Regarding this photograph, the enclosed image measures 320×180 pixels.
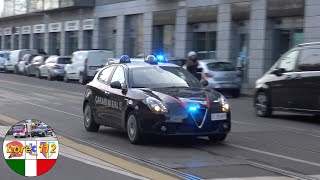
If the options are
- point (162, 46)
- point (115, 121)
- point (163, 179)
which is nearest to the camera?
point (163, 179)

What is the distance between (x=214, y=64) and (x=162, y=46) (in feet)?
46.9

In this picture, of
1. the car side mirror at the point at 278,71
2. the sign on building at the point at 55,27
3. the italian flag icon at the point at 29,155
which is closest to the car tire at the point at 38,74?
the sign on building at the point at 55,27

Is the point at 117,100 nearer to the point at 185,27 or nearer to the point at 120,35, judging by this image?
the point at 185,27

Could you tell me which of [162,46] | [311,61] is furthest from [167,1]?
[311,61]

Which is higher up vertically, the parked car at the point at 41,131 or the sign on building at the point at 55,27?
the sign on building at the point at 55,27

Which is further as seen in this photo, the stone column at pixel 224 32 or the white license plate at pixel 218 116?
the stone column at pixel 224 32

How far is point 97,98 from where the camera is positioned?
449 inches

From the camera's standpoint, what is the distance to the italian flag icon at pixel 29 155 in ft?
11.5

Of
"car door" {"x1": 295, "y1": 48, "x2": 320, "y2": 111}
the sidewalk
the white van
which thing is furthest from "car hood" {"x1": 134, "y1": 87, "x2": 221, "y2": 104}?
the white van

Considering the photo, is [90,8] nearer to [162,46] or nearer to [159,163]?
[162,46]

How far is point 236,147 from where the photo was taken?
9664 mm

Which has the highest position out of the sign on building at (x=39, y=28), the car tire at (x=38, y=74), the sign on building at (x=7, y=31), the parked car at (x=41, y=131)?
the sign on building at (x=39, y=28)

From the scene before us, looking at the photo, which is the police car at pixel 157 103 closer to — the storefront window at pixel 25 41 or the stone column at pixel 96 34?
the stone column at pixel 96 34

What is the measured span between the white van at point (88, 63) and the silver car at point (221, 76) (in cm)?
923
